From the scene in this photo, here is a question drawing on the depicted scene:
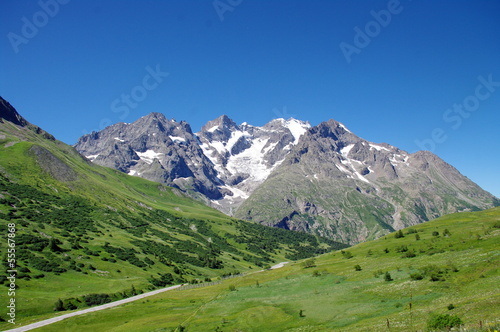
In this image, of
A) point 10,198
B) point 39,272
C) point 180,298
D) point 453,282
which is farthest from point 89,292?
point 453,282

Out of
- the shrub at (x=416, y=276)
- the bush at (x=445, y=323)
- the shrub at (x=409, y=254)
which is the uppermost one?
the shrub at (x=409, y=254)

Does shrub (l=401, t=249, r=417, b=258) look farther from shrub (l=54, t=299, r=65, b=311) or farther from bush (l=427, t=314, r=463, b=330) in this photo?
shrub (l=54, t=299, r=65, b=311)

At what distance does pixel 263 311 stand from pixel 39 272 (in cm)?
8326

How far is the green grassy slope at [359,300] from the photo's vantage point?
42.4m

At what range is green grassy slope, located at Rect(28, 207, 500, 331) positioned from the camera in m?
42.4

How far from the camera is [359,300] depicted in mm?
57375

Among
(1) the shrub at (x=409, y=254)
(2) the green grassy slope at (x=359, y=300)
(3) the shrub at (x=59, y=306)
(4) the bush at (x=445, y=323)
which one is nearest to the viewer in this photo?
(4) the bush at (x=445, y=323)

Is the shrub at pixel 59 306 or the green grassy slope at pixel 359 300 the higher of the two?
the shrub at pixel 59 306

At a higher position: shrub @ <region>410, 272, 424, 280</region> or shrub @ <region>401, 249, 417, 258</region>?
shrub @ <region>401, 249, 417, 258</region>

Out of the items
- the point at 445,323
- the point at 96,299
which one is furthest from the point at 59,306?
the point at 445,323

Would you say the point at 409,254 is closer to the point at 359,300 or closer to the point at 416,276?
the point at 416,276

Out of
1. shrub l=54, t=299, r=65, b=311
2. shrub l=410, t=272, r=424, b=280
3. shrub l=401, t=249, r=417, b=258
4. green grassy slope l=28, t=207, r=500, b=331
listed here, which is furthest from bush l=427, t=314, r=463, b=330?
shrub l=54, t=299, r=65, b=311

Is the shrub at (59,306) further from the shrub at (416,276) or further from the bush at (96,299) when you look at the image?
the shrub at (416,276)

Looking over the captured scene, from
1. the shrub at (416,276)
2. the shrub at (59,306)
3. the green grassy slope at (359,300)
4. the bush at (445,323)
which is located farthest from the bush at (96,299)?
the bush at (445,323)
